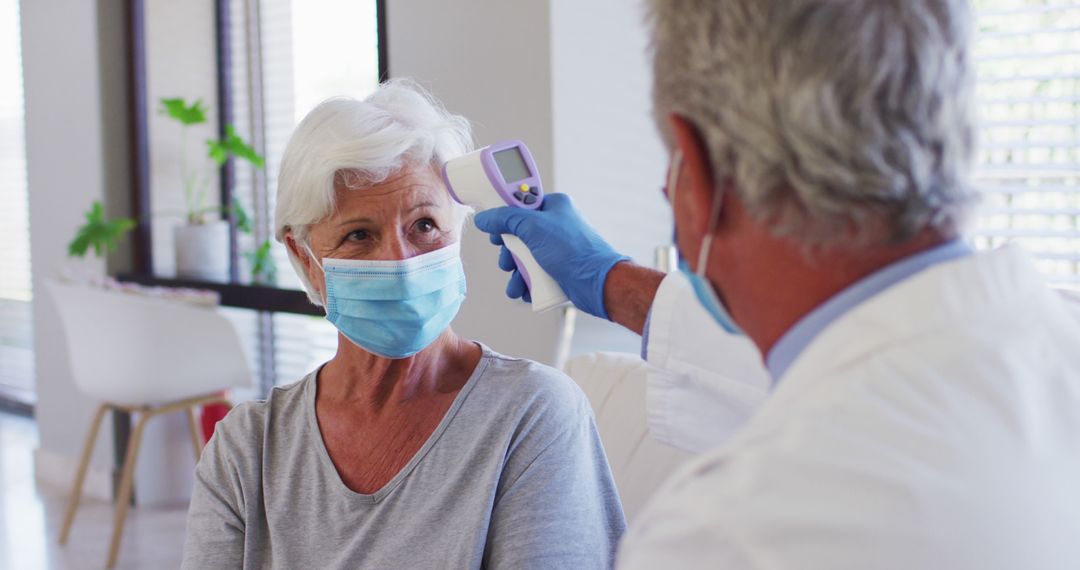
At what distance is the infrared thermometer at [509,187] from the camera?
1465mm

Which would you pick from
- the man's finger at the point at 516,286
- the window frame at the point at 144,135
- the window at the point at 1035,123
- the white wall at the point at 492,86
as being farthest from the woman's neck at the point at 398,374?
the window frame at the point at 144,135

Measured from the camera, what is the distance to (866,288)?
731 mm

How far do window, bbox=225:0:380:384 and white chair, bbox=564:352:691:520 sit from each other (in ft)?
7.10

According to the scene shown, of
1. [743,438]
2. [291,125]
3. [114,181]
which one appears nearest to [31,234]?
[114,181]

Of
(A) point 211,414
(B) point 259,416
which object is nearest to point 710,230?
(B) point 259,416

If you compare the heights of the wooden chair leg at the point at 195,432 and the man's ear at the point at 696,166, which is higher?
the man's ear at the point at 696,166

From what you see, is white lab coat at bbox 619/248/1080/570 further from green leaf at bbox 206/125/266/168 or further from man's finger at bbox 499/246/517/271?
green leaf at bbox 206/125/266/168

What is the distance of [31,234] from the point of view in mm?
4715

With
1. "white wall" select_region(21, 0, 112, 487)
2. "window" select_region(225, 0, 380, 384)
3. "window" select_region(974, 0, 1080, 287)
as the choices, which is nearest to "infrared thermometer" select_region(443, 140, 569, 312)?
"window" select_region(974, 0, 1080, 287)

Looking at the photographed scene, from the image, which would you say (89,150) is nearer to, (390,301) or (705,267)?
(390,301)

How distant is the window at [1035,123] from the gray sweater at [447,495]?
1343 millimetres

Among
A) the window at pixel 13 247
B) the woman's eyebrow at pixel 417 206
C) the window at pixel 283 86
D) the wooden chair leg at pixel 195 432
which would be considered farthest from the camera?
the window at pixel 13 247

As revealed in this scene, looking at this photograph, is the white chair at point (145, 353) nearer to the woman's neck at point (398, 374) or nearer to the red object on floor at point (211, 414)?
the red object on floor at point (211, 414)

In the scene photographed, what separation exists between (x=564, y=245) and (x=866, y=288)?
753mm
